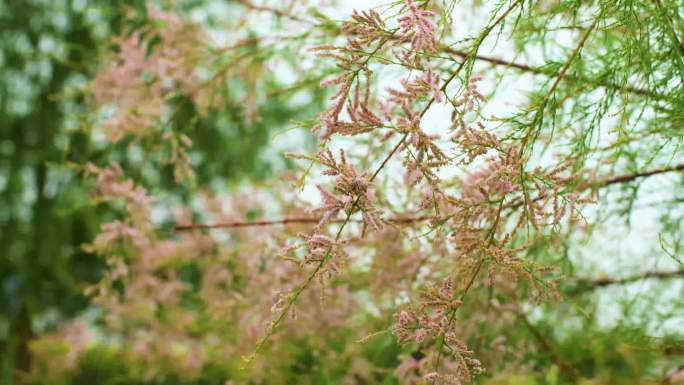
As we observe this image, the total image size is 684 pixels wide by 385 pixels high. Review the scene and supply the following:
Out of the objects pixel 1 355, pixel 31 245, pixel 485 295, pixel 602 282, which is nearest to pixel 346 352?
pixel 485 295

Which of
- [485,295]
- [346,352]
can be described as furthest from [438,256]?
[346,352]

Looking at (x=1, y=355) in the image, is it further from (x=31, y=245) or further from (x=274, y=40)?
(x=274, y=40)

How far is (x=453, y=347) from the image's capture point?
84 cm

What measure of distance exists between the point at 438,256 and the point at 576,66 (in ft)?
2.11

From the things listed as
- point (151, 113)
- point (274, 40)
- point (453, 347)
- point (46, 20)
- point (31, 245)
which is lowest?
point (453, 347)

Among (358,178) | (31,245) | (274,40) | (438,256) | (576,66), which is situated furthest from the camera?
(31,245)

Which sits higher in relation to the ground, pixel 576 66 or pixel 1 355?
pixel 1 355

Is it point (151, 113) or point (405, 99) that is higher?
point (151, 113)

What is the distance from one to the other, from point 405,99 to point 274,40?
3.16ft

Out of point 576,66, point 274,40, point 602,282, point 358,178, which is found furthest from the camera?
point 602,282

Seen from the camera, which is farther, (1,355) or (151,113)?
(1,355)

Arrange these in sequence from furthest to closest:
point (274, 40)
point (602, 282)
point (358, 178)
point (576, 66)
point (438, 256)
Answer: point (602, 282) → point (274, 40) → point (438, 256) → point (576, 66) → point (358, 178)

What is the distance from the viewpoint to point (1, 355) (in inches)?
196

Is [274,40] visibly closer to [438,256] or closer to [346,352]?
[438,256]
